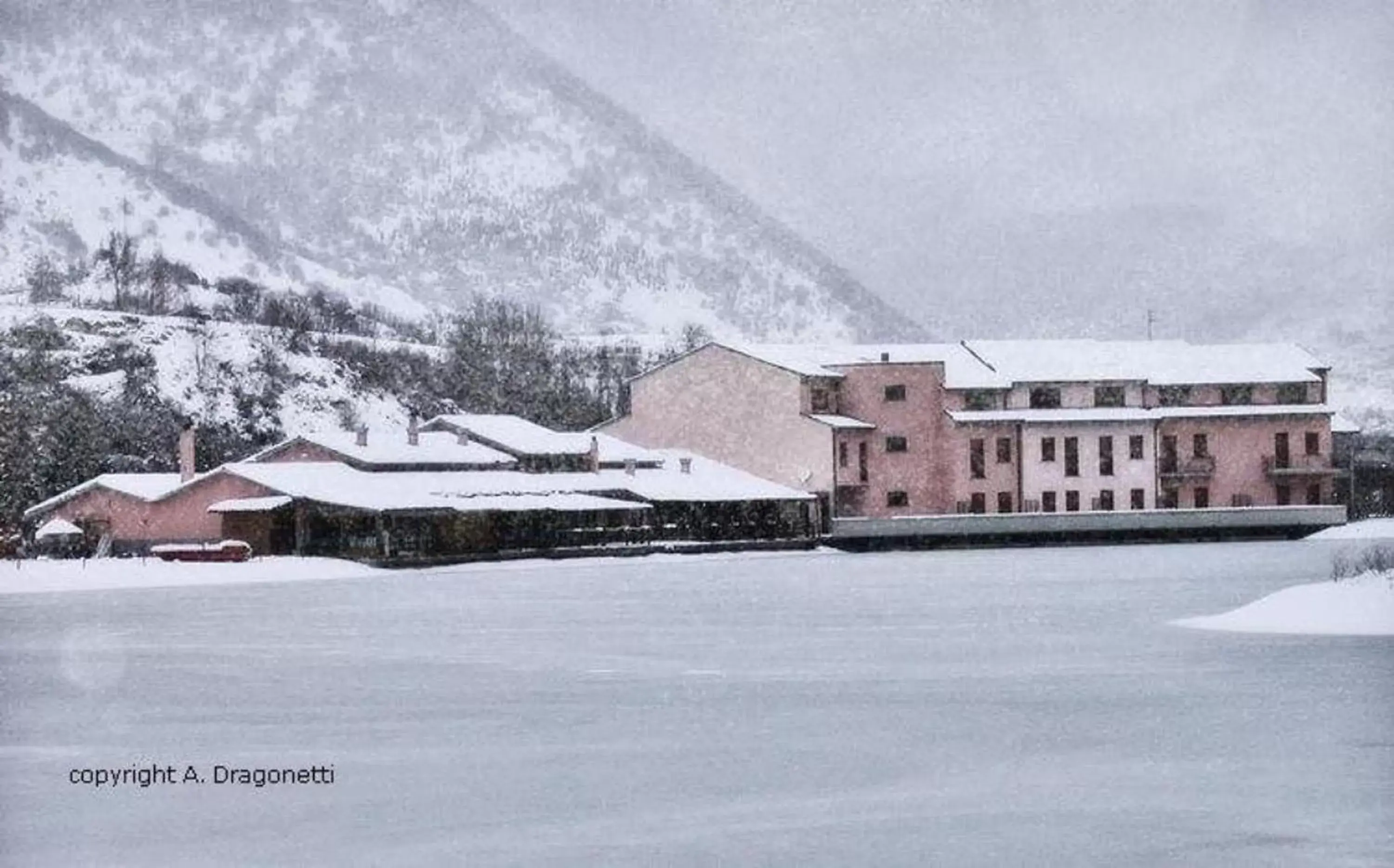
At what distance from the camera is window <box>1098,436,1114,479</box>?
6688 cm

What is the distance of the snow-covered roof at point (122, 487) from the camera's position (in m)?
51.0

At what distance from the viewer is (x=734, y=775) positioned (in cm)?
1266

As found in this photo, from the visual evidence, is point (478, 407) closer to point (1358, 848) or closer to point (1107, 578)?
point (1107, 578)

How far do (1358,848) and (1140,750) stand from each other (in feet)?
11.4

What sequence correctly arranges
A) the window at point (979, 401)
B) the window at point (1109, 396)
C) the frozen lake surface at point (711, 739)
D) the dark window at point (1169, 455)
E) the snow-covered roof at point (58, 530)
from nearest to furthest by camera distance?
the frozen lake surface at point (711, 739) < the snow-covered roof at point (58, 530) < the dark window at point (1169, 455) < the window at point (979, 401) < the window at point (1109, 396)

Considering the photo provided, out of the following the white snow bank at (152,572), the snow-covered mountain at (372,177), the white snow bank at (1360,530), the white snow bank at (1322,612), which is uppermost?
the snow-covered mountain at (372,177)

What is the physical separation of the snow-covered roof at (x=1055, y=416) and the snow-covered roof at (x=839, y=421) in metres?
2.80

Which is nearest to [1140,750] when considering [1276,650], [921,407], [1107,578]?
[1276,650]


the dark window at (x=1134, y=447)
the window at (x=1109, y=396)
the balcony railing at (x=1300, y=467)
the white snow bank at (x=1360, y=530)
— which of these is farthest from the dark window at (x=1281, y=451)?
the white snow bank at (x=1360, y=530)

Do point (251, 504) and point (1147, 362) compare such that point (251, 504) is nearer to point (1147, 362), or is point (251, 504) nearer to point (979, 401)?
point (979, 401)

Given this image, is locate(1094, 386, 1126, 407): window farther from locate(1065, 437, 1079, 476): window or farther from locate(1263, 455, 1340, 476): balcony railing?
locate(1263, 455, 1340, 476): balcony railing

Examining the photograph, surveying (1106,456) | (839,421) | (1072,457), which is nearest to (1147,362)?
(1106,456)

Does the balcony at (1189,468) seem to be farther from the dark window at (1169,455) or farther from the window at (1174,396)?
the window at (1174,396)

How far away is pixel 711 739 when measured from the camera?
14.5 meters
